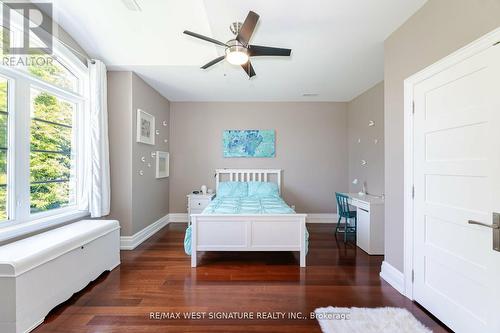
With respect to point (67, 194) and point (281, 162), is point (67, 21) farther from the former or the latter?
point (281, 162)

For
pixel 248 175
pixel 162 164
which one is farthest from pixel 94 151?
pixel 248 175

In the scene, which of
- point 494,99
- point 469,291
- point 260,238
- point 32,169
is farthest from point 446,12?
point 32,169

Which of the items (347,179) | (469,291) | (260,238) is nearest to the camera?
(469,291)

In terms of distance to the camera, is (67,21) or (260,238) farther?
(260,238)

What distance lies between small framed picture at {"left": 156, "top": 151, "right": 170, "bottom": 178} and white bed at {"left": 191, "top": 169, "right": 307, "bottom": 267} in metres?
2.07

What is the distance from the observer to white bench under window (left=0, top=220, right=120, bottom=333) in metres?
1.66

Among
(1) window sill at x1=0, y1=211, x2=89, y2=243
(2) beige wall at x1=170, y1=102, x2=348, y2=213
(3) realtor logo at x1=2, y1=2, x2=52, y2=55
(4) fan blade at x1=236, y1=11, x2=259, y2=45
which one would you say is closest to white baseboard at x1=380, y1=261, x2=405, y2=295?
(2) beige wall at x1=170, y1=102, x2=348, y2=213

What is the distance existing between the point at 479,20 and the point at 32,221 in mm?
4177

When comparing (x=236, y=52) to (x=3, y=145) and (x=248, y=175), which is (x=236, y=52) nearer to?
(x=3, y=145)

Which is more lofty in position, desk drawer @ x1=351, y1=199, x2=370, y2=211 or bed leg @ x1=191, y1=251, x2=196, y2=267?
desk drawer @ x1=351, y1=199, x2=370, y2=211

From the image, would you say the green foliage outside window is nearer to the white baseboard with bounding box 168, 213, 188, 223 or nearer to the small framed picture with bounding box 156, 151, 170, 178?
the small framed picture with bounding box 156, 151, 170, 178

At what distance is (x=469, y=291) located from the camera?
163 centimetres

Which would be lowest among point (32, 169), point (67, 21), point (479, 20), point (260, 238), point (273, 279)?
point (273, 279)

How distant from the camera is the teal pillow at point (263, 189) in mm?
4523
